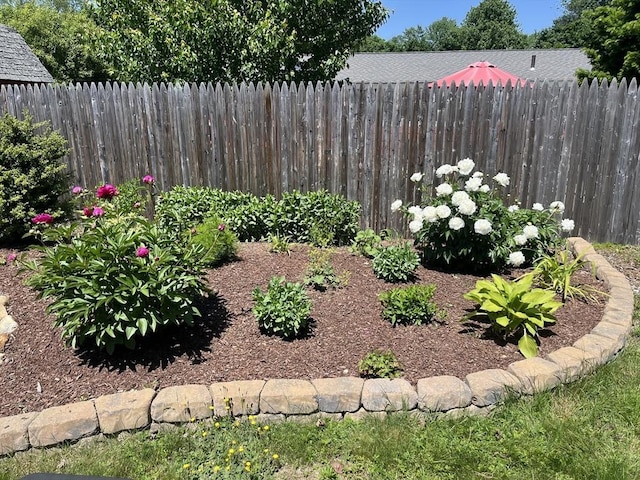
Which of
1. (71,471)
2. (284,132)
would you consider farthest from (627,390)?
(284,132)

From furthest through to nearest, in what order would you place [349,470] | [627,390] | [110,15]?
[110,15] → [627,390] → [349,470]

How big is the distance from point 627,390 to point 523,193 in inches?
127

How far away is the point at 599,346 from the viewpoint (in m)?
2.98

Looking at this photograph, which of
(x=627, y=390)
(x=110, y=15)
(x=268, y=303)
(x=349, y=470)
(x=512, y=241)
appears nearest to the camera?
(x=349, y=470)

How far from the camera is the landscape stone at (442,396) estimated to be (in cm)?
258

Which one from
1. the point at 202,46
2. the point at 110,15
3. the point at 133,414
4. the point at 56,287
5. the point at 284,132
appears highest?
the point at 110,15

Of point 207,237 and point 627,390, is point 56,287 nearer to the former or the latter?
point 207,237

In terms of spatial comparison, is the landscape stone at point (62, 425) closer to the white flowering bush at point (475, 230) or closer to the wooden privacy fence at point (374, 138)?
the white flowering bush at point (475, 230)

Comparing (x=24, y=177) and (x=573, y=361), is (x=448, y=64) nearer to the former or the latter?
(x=24, y=177)

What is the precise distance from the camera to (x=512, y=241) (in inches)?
162

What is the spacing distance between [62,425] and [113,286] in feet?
2.50

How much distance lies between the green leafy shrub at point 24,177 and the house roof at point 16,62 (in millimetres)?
12618

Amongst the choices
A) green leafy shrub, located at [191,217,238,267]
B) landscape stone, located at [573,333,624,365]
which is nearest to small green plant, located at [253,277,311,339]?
green leafy shrub, located at [191,217,238,267]

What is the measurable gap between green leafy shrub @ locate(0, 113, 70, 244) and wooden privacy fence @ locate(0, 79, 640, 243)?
52.9 inches
